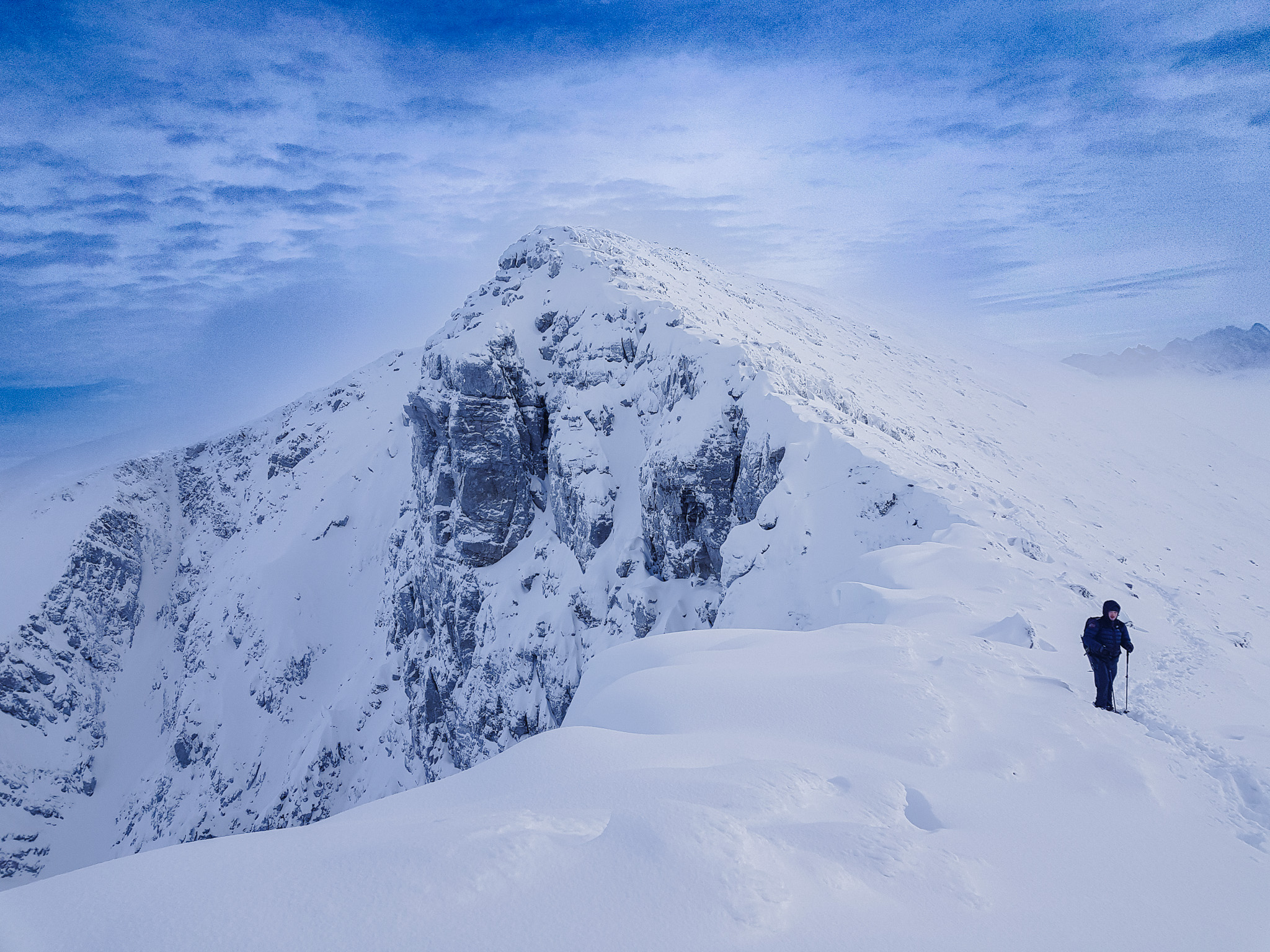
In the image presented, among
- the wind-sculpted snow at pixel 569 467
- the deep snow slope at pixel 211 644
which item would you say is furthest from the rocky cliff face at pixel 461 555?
the deep snow slope at pixel 211 644

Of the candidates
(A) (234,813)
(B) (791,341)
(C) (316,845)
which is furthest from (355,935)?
(A) (234,813)

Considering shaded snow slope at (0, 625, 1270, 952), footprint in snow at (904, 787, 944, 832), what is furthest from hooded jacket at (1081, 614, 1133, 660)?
footprint in snow at (904, 787, 944, 832)

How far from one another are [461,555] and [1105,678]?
30537mm

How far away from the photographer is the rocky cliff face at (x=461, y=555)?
815 inches

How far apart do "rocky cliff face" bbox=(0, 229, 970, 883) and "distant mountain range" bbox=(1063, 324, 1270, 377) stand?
7304cm

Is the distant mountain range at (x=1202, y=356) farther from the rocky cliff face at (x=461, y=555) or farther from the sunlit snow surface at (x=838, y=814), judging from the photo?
the sunlit snow surface at (x=838, y=814)

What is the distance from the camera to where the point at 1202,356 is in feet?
325

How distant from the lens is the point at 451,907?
335 cm

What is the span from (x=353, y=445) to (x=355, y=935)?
65714mm

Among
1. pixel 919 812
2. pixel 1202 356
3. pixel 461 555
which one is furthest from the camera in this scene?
pixel 1202 356

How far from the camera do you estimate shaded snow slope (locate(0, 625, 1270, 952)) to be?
3281 millimetres

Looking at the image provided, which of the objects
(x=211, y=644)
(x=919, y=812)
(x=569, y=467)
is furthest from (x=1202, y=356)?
(x=211, y=644)

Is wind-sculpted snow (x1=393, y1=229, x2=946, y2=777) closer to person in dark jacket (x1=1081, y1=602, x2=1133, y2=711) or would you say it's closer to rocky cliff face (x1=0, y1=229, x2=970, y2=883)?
Answer: rocky cliff face (x1=0, y1=229, x2=970, y2=883)

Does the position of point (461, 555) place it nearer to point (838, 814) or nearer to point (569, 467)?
point (569, 467)
